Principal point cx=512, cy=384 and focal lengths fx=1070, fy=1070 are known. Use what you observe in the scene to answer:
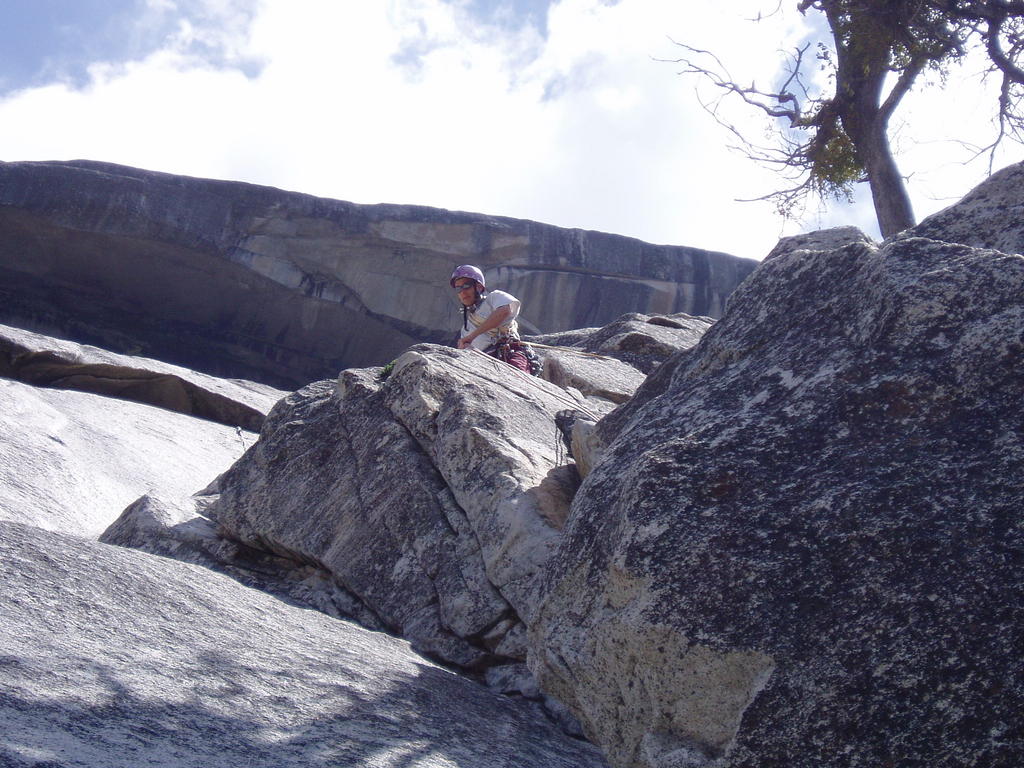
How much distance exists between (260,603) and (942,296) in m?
2.40

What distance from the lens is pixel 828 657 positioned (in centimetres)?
218

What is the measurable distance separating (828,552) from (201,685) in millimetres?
1532

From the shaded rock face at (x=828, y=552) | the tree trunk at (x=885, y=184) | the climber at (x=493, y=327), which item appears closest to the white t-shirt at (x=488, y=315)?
the climber at (x=493, y=327)

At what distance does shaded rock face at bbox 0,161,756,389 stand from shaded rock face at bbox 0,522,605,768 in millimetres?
12070

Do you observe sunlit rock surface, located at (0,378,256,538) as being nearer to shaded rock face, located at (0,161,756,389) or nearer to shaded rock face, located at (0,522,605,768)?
shaded rock face, located at (0,522,605,768)

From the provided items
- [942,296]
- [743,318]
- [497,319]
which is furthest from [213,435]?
[942,296]

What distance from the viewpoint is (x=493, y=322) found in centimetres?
670

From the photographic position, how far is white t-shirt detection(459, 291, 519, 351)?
6734 mm

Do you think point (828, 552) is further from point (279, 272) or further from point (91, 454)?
point (279, 272)

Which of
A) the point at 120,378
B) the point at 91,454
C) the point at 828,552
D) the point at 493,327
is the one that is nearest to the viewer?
the point at 828,552

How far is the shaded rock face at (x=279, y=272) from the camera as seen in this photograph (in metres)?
14.7

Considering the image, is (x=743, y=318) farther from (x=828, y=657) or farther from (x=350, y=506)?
(x=350, y=506)

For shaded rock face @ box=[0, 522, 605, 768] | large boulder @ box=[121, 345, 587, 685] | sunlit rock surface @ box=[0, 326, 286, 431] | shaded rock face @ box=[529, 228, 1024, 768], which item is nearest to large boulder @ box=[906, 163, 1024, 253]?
shaded rock face @ box=[529, 228, 1024, 768]

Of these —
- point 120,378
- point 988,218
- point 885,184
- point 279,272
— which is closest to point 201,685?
point 988,218
